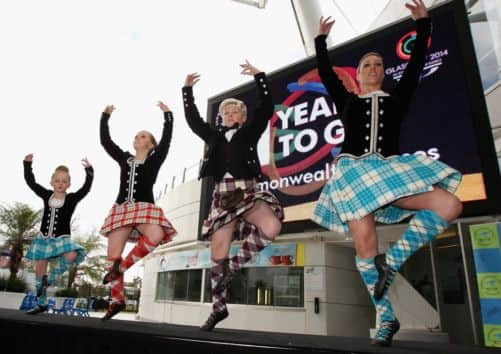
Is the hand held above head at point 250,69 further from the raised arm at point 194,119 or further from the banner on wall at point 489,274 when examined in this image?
the banner on wall at point 489,274

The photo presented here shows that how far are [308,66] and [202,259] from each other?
872cm

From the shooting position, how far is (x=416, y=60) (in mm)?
2254

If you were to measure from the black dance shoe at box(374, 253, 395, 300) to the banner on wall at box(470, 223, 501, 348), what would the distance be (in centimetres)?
268

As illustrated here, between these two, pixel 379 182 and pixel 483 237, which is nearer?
pixel 379 182

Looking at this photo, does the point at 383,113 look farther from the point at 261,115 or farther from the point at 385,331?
the point at 385,331

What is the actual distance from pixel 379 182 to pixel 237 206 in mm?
1018

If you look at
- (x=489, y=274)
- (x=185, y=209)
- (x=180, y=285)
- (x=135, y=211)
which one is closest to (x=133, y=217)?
(x=135, y=211)

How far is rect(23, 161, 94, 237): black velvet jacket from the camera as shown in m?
3.99

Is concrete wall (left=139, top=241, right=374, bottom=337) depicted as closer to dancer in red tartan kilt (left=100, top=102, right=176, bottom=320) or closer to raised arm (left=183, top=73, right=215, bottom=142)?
dancer in red tartan kilt (left=100, top=102, right=176, bottom=320)

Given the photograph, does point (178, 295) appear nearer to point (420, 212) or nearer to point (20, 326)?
point (20, 326)

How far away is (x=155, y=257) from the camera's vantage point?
17.2 m

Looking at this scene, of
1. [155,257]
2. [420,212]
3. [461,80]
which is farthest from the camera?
[155,257]

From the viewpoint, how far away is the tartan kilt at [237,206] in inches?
103

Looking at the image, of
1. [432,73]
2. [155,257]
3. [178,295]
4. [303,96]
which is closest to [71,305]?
[178,295]
